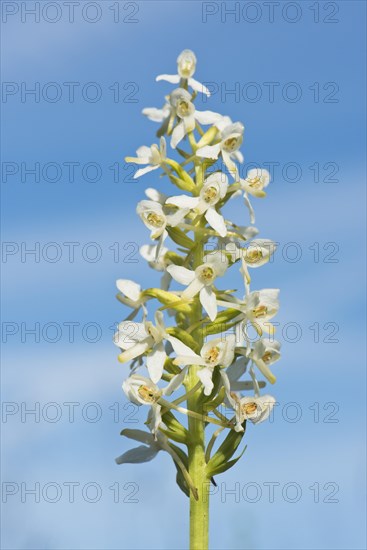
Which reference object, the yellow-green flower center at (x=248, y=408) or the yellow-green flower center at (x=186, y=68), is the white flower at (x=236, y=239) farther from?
the yellow-green flower center at (x=186, y=68)

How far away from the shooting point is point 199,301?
8422 mm

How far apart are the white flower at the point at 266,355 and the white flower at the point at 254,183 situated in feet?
4.73

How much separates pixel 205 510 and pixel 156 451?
36.0 inches

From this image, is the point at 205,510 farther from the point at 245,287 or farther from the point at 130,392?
the point at 245,287

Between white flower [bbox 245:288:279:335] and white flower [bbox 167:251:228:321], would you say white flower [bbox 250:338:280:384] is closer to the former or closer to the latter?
white flower [bbox 245:288:279:335]

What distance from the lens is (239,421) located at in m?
8.10

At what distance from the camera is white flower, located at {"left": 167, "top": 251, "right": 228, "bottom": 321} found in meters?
8.23

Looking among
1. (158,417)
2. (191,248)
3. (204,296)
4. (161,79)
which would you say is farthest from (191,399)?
(161,79)

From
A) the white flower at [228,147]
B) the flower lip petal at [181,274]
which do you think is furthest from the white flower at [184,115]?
the flower lip petal at [181,274]

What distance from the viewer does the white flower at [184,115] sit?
30.4 feet

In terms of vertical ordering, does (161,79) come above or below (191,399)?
above

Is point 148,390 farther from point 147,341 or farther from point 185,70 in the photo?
point 185,70

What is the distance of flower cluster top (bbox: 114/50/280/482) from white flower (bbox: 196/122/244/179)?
0.01m

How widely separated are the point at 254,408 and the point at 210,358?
28.0 inches
